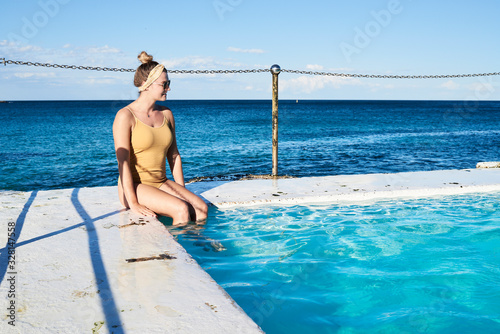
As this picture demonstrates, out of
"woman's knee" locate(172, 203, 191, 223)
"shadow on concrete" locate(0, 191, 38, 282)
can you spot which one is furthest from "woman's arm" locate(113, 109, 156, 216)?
"shadow on concrete" locate(0, 191, 38, 282)

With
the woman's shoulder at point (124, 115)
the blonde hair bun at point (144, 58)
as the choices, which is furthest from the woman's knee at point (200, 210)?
the blonde hair bun at point (144, 58)

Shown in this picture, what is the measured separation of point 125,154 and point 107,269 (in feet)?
4.89

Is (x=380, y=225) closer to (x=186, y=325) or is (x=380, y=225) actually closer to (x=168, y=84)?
(x=168, y=84)

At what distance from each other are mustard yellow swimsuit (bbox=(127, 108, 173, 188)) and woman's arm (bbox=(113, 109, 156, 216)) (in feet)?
0.35

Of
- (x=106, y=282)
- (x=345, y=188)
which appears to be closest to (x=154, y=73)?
(x=106, y=282)

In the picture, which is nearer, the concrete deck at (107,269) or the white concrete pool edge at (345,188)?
the concrete deck at (107,269)

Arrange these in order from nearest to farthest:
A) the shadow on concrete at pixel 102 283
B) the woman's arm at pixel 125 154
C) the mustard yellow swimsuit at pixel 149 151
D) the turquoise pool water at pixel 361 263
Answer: the shadow on concrete at pixel 102 283 → the turquoise pool water at pixel 361 263 → the woman's arm at pixel 125 154 → the mustard yellow swimsuit at pixel 149 151

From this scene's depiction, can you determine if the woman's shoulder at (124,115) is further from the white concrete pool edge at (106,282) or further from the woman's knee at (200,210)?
the woman's knee at (200,210)

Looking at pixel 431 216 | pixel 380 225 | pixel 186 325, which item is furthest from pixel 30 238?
pixel 431 216

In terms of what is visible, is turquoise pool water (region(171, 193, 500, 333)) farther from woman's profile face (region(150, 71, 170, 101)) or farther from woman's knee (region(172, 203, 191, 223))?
woman's profile face (region(150, 71, 170, 101))

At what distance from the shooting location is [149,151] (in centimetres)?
425

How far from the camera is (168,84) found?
4121 millimetres

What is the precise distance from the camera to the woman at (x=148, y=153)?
159 inches

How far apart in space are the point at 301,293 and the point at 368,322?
0.53 metres
